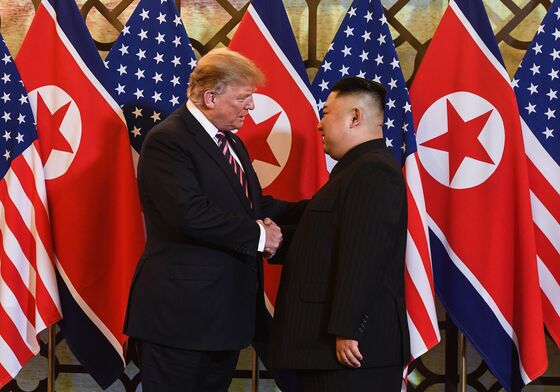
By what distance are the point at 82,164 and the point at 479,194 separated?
1.44m

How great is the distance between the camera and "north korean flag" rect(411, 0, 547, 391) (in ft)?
8.40

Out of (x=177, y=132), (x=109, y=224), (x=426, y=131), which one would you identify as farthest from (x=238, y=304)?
(x=426, y=131)

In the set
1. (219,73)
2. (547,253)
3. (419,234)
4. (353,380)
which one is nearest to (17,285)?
(219,73)

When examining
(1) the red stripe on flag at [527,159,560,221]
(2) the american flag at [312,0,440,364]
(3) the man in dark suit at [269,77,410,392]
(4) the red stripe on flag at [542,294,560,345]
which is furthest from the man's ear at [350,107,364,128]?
(4) the red stripe on flag at [542,294,560,345]

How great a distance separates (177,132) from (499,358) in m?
1.44

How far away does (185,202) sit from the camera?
199cm

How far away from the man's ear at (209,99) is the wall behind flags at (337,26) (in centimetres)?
92

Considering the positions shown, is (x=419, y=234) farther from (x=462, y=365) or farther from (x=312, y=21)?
(x=312, y=21)

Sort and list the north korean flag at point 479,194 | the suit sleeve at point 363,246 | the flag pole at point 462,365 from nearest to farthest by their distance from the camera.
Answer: the suit sleeve at point 363,246 < the north korean flag at point 479,194 < the flag pole at point 462,365

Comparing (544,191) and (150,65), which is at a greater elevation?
(150,65)

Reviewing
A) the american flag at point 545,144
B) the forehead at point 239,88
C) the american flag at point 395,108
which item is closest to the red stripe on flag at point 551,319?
the american flag at point 545,144

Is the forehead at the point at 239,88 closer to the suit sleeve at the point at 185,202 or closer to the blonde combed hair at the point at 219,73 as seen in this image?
the blonde combed hair at the point at 219,73

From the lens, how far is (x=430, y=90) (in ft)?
8.67

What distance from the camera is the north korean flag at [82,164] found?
105 inches
